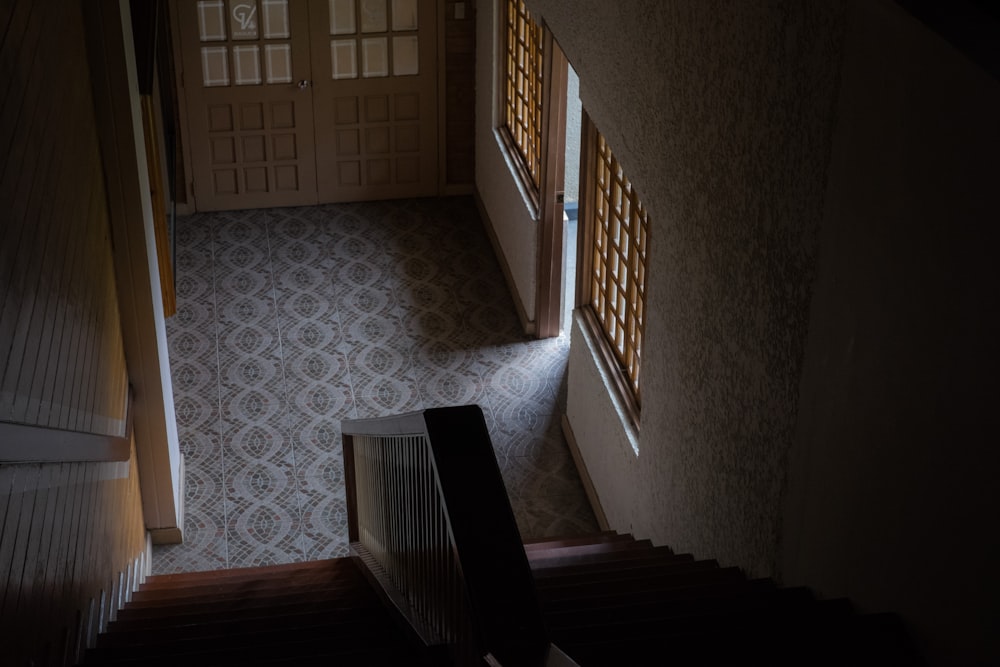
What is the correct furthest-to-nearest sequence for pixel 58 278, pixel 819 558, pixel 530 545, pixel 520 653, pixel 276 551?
pixel 276 551, pixel 530 545, pixel 58 278, pixel 819 558, pixel 520 653

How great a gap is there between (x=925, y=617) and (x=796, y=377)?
0.95 metres

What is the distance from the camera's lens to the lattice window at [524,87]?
318 inches

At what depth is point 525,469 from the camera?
723cm

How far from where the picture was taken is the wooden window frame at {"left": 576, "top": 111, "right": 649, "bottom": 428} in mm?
6004

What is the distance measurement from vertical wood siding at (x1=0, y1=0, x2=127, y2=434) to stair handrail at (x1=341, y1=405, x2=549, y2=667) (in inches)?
44.0

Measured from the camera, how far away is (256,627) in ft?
12.8

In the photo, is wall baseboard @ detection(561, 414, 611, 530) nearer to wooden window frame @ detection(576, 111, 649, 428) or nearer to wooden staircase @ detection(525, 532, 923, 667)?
wooden window frame @ detection(576, 111, 649, 428)

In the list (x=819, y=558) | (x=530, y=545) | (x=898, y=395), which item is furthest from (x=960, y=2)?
(x=530, y=545)

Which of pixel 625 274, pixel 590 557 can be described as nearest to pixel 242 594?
pixel 590 557

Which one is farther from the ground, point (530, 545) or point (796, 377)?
point (796, 377)

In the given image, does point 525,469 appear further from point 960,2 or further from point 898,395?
point 960,2

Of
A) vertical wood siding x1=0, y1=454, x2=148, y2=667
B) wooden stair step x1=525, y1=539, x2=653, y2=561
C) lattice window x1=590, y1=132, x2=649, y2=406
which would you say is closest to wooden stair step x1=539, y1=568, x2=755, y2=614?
wooden stair step x1=525, y1=539, x2=653, y2=561

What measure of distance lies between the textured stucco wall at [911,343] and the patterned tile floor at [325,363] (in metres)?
3.50

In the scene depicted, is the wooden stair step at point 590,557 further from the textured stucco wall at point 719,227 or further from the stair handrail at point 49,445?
the stair handrail at point 49,445
